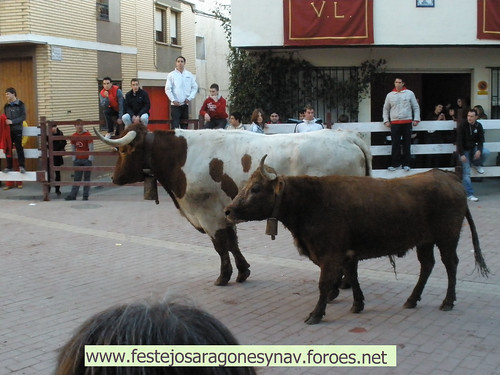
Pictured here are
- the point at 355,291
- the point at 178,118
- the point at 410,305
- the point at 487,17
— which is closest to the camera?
the point at 355,291

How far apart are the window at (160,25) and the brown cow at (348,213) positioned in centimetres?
1969

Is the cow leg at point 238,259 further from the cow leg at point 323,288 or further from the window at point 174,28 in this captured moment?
the window at point 174,28

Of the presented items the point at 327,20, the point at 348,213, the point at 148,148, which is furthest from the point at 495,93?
the point at 348,213

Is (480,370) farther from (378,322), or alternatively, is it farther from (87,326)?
(87,326)

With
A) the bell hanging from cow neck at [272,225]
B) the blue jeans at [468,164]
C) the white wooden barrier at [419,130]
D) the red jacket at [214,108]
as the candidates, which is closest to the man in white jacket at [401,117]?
the white wooden barrier at [419,130]

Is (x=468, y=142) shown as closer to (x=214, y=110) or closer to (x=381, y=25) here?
(x=381, y=25)

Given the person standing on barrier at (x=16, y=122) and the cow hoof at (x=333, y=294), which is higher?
the person standing on barrier at (x=16, y=122)

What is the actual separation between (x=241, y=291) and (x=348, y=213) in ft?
6.26

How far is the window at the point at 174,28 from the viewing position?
2630cm

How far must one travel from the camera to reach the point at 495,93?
16.5 m

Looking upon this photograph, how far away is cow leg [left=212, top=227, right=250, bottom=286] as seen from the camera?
25.2ft

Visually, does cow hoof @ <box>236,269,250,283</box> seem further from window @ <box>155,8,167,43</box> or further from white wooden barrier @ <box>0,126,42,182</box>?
window @ <box>155,8,167,43</box>

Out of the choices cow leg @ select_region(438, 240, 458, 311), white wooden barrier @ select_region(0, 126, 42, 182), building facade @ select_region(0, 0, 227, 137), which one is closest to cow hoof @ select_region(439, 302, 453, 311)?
cow leg @ select_region(438, 240, 458, 311)

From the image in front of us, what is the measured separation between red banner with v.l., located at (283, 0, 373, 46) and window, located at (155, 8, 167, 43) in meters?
10.9
